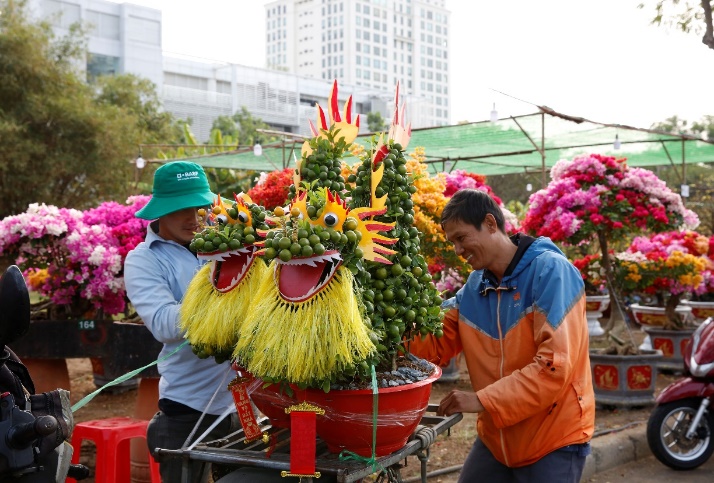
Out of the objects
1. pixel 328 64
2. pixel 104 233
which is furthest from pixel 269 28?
Answer: pixel 104 233

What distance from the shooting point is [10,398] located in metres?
1.69

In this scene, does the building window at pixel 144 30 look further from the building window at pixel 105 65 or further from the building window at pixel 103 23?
the building window at pixel 105 65

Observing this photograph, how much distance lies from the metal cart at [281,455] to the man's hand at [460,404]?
6 cm

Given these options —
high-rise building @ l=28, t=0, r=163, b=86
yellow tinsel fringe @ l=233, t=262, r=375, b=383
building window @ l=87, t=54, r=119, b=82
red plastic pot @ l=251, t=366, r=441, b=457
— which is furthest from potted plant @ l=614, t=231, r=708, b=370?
building window @ l=87, t=54, r=119, b=82

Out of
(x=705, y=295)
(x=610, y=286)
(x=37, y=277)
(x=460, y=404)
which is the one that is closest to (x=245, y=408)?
(x=460, y=404)

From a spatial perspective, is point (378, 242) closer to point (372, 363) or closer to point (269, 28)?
point (372, 363)

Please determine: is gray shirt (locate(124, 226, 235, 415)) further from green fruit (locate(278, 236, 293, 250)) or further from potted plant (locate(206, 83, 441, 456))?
green fruit (locate(278, 236, 293, 250))

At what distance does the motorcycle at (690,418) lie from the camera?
16.9ft

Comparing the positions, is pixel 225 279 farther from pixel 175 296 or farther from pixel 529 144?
pixel 529 144

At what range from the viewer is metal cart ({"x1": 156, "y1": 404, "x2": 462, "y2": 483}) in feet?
6.17

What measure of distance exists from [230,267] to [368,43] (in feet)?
394

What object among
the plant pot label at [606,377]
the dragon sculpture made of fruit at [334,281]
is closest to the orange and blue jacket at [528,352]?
the dragon sculpture made of fruit at [334,281]

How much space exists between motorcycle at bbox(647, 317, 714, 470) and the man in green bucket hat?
3.67 metres

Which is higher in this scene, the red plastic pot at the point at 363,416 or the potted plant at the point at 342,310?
the potted plant at the point at 342,310
